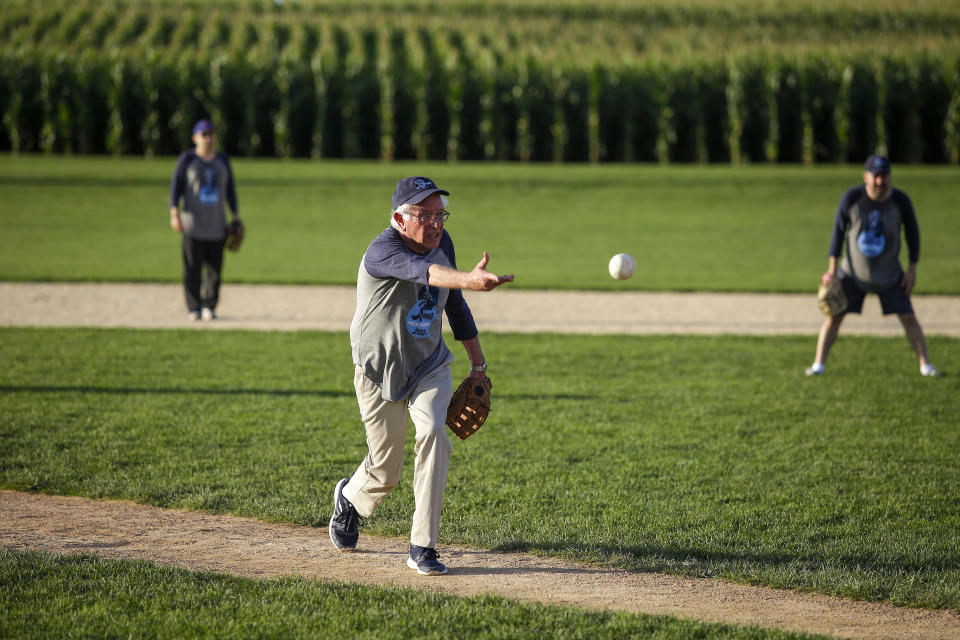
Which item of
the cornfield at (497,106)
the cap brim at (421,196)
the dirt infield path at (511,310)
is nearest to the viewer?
the cap brim at (421,196)

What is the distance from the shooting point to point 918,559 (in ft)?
19.3

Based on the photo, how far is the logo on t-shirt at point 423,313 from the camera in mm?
5535

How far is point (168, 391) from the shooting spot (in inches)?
394

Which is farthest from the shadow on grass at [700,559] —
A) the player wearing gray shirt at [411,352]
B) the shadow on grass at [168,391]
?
the shadow on grass at [168,391]

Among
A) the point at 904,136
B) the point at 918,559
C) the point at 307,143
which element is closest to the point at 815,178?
the point at 904,136

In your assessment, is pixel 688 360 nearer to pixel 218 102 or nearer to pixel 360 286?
pixel 360 286

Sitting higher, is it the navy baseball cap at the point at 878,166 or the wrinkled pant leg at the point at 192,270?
the navy baseball cap at the point at 878,166

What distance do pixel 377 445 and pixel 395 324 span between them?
69cm

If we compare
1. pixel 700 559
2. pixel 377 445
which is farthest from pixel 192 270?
pixel 700 559

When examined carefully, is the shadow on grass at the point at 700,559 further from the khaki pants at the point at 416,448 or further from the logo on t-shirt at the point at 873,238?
the logo on t-shirt at the point at 873,238

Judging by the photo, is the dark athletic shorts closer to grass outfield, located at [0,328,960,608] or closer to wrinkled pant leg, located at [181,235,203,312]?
grass outfield, located at [0,328,960,608]

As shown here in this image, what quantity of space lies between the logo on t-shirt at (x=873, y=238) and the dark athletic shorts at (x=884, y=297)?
1.15 ft

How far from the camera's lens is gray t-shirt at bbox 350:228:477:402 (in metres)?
5.50

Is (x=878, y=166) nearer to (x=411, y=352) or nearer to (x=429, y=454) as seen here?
(x=411, y=352)
